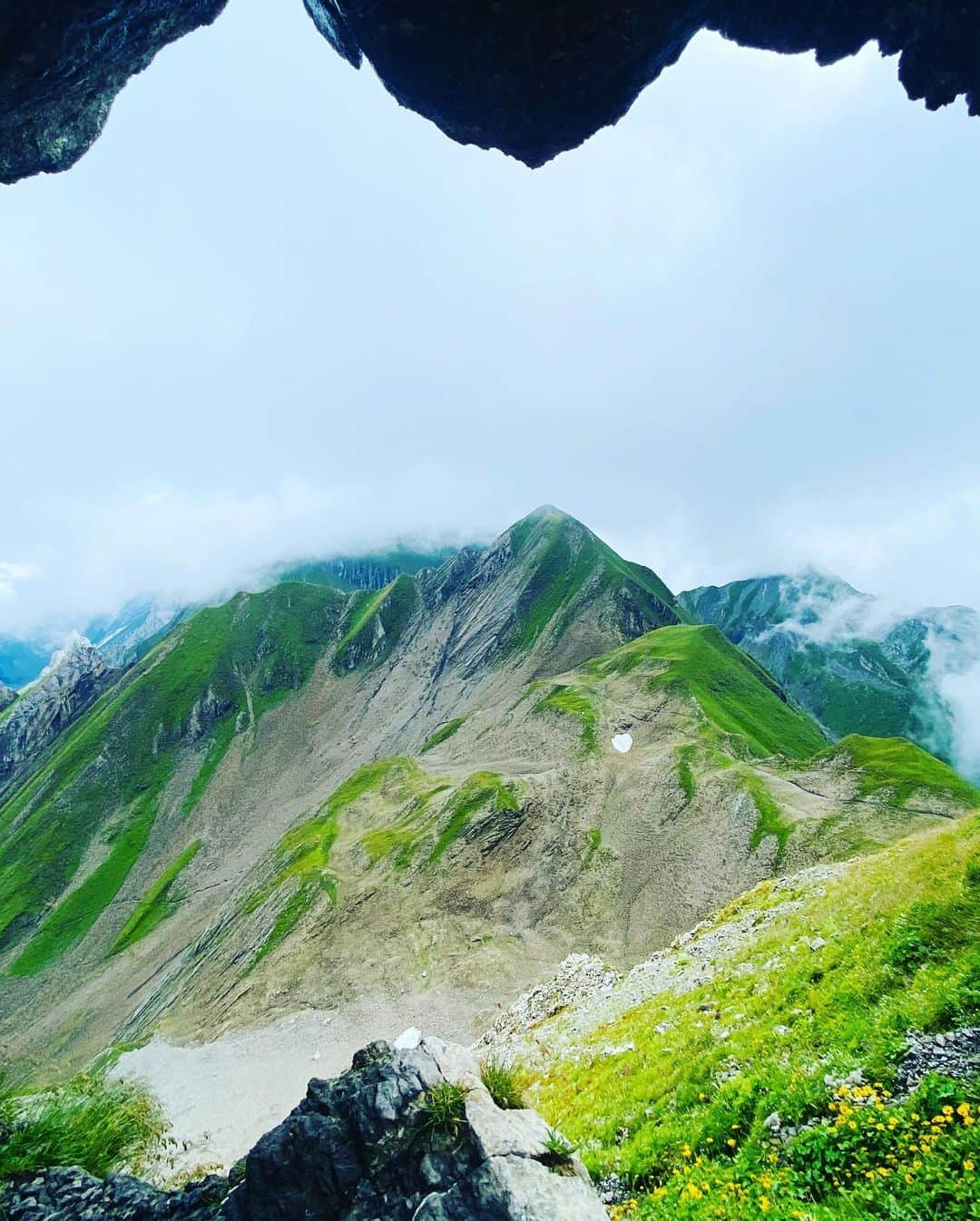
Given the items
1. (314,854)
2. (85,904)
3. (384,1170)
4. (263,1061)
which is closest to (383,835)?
(314,854)

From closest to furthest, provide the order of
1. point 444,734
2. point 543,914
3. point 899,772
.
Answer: point 543,914 → point 899,772 → point 444,734

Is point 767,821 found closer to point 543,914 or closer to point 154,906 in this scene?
point 543,914

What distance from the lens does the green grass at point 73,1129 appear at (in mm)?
18812

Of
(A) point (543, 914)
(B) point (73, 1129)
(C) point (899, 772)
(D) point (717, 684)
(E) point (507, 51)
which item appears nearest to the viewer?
(B) point (73, 1129)

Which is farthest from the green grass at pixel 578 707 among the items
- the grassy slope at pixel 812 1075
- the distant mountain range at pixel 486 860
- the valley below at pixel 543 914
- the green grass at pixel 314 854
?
the grassy slope at pixel 812 1075

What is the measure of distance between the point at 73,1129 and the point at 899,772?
94475 millimetres

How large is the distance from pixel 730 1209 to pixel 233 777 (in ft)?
694

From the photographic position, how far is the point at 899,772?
265ft

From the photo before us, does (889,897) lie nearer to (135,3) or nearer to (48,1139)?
(48,1139)

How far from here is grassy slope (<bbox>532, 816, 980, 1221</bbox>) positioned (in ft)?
30.9

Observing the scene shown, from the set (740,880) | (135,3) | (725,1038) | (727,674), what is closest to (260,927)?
(740,880)

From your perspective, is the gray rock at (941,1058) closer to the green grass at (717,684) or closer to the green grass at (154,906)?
the green grass at (717,684)

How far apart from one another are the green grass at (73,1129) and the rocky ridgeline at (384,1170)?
4.61ft

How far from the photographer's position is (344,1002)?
6181 cm
